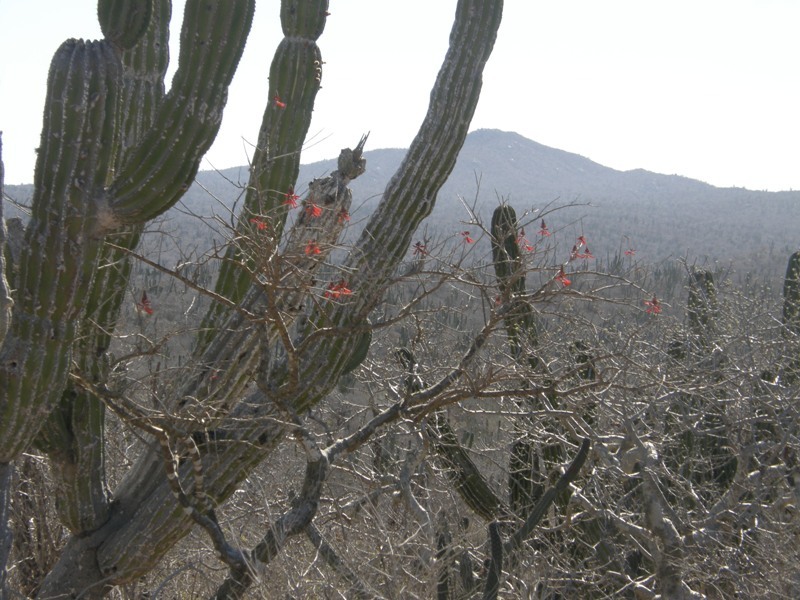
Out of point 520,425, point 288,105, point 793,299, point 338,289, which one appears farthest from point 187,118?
point 793,299

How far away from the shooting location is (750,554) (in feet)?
21.6

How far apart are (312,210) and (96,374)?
Result: 4.67ft

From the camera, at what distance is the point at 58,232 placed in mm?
3432

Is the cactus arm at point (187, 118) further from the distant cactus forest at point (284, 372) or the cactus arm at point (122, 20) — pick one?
the cactus arm at point (122, 20)

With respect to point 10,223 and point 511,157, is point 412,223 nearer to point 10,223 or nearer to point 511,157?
point 10,223

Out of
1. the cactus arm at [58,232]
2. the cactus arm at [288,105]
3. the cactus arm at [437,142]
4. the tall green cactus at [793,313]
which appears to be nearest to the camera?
the cactus arm at [58,232]

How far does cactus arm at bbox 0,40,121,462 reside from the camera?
132 inches

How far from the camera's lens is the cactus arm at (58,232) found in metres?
3.36

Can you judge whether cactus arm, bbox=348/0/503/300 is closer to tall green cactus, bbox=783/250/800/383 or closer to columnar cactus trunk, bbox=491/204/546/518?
columnar cactus trunk, bbox=491/204/546/518

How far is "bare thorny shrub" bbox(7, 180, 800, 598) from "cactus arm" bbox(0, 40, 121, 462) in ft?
1.57

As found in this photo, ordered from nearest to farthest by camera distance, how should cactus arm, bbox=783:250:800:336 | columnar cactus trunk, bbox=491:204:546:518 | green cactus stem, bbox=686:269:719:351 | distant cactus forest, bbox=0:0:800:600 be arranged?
distant cactus forest, bbox=0:0:800:600
columnar cactus trunk, bbox=491:204:546:518
green cactus stem, bbox=686:269:719:351
cactus arm, bbox=783:250:800:336

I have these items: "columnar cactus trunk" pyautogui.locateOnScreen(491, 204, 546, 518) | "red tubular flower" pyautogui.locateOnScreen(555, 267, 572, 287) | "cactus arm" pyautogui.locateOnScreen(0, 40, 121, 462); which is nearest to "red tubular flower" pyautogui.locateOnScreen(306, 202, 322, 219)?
"cactus arm" pyautogui.locateOnScreen(0, 40, 121, 462)

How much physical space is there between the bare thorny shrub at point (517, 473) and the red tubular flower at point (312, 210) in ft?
0.96

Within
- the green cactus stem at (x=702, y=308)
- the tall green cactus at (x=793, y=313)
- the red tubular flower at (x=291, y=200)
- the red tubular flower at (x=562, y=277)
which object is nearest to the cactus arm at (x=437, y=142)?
the red tubular flower at (x=291, y=200)
